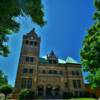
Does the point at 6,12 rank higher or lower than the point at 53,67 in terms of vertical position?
lower

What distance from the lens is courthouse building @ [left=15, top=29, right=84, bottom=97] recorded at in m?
36.5

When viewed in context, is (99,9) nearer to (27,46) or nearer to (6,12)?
(6,12)

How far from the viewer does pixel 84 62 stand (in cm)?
1534

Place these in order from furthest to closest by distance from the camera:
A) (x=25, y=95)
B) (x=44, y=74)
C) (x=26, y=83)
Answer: (x=44, y=74) → (x=26, y=83) → (x=25, y=95)

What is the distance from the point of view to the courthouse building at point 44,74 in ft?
120

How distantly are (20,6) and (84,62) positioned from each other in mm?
11660

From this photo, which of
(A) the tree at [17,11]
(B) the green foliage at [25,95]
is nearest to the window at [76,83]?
(B) the green foliage at [25,95]

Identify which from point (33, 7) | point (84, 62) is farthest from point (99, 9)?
point (33, 7)

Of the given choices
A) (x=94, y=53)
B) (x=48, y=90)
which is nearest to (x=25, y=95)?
(x=48, y=90)

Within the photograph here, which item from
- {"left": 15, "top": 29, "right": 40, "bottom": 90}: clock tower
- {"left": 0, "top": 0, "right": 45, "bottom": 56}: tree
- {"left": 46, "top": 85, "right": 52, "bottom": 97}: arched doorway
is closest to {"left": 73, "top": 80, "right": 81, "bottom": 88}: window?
{"left": 46, "top": 85, "right": 52, "bottom": 97}: arched doorway

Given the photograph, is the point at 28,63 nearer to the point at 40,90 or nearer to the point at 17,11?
the point at 40,90

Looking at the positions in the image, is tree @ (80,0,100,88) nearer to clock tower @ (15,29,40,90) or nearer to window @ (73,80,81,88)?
clock tower @ (15,29,40,90)

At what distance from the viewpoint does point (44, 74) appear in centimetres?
3869

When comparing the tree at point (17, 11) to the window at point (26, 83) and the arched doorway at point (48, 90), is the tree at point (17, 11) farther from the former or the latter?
the arched doorway at point (48, 90)
